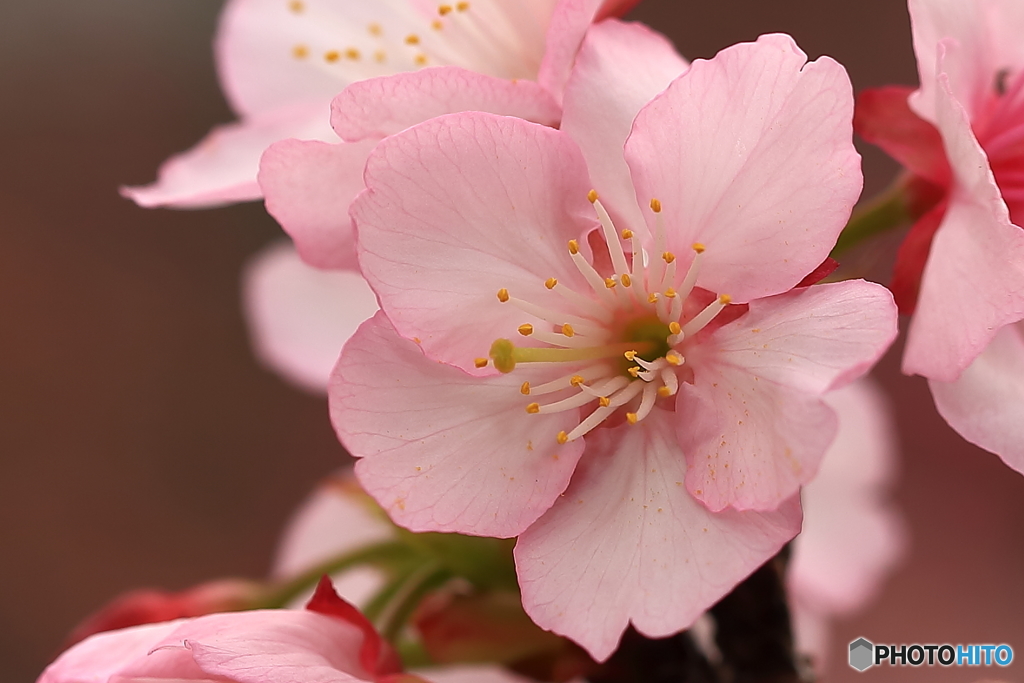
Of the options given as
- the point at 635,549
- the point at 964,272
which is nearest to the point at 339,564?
the point at 635,549

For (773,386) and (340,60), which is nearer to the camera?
(773,386)

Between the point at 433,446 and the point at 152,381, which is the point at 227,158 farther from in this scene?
the point at 152,381

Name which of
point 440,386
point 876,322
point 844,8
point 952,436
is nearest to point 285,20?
point 440,386

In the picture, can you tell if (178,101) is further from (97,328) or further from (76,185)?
(97,328)

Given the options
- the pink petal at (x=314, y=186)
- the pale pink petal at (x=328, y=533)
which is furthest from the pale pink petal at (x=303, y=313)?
the pink petal at (x=314, y=186)

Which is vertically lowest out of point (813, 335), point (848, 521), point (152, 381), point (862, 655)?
point (152, 381)

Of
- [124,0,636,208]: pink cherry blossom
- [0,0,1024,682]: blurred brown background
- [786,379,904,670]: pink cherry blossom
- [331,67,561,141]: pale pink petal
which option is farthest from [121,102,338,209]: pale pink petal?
[0,0,1024,682]: blurred brown background

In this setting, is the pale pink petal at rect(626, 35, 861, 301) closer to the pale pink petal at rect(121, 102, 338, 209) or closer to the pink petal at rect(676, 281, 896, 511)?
the pink petal at rect(676, 281, 896, 511)
